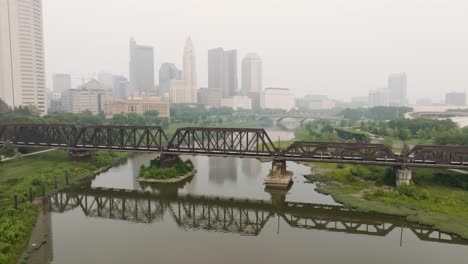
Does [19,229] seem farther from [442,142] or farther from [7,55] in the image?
[7,55]

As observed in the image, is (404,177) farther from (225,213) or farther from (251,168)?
(251,168)

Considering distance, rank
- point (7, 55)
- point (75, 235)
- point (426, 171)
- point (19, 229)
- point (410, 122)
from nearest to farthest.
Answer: point (19, 229), point (75, 235), point (426, 171), point (410, 122), point (7, 55)

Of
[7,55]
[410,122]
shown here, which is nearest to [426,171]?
[410,122]

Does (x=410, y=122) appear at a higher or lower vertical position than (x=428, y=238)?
higher

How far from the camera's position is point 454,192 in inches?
1811

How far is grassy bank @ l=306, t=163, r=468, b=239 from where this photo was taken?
3772 centimetres

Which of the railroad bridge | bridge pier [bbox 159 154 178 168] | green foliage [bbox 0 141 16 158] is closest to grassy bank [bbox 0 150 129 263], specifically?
green foliage [bbox 0 141 16 158]

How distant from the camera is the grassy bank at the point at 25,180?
30497 millimetres

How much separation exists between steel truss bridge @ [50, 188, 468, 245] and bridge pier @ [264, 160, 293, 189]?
23.8 ft

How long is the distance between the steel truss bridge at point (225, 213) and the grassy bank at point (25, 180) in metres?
4.13

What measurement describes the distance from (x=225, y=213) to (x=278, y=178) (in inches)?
535

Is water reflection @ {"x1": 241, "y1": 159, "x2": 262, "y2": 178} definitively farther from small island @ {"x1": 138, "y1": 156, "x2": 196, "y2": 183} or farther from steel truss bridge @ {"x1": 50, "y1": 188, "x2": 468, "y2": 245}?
steel truss bridge @ {"x1": 50, "y1": 188, "x2": 468, "y2": 245}

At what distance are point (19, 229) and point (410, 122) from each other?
364 ft

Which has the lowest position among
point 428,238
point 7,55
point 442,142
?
point 428,238
